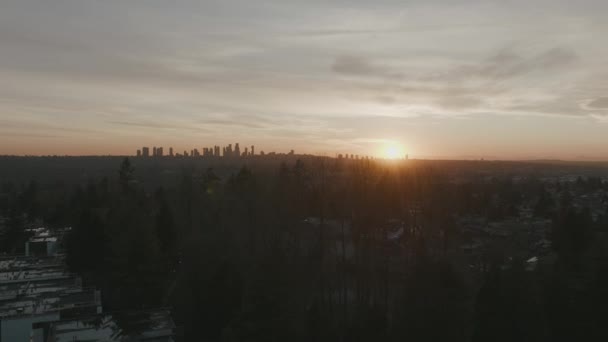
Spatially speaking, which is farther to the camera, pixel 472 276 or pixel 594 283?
pixel 472 276

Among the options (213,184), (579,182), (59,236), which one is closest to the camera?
(59,236)

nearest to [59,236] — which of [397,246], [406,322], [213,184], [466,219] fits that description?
[213,184]

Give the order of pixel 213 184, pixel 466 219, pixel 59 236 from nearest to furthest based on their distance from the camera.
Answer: pixel 59 236 < pixel 213 184 < pixel 466 219

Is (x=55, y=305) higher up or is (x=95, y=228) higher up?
(x=95, y=228)

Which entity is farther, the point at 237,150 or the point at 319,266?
the point at 237,150

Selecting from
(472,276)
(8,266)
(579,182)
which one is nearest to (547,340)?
(472,276)

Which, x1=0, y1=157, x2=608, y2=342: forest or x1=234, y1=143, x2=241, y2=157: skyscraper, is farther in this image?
x1=234, y1=143, x2=241, y2=157: skyscraper

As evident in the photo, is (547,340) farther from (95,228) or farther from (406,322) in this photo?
(95,228)

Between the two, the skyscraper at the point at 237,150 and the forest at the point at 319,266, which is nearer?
the forest at the point at 319,266
